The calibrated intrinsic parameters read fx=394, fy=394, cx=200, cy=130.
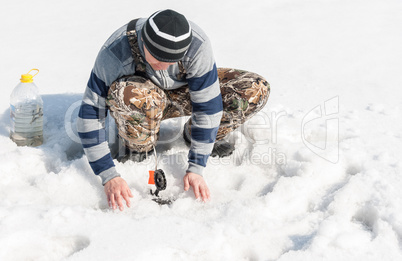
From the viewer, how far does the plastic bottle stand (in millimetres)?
2420

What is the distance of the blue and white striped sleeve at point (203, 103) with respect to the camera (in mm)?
1859

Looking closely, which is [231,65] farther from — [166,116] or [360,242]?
[360,242]

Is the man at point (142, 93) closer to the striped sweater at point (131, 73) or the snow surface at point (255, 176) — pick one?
the striped sweater at point (131, 73)

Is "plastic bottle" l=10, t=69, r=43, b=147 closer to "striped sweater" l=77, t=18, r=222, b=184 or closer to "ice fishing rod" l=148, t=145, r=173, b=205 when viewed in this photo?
"striped sweater" l=77, t=18, r=222, b=184

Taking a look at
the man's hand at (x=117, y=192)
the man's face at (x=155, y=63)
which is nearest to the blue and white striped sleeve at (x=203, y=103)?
the man's face at (x=155, y=63)

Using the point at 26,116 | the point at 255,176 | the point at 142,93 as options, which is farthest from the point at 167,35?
the point at 26,116

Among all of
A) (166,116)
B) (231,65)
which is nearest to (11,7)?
(231,65)

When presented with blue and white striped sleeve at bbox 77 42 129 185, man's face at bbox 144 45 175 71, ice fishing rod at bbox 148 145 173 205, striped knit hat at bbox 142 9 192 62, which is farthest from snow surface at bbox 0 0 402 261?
striped knit hat at bbox 142 9 192 62

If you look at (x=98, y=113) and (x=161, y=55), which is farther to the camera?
(x=98, y=113)

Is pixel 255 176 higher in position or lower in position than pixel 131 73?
lower

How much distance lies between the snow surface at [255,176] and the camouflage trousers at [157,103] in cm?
18

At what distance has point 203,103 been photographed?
6.36 feet

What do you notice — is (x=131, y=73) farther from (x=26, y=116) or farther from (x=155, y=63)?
(x=26, y=116)

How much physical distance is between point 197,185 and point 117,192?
1.26ft
